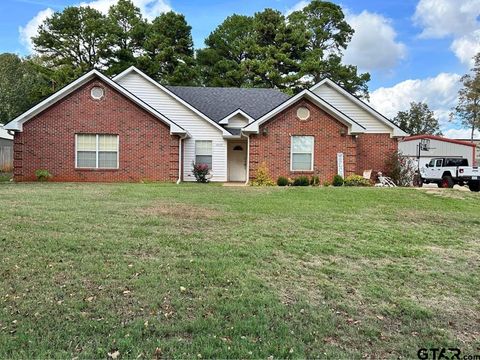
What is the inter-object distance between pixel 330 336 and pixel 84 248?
12.5 ft

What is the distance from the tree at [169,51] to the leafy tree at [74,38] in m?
4.68

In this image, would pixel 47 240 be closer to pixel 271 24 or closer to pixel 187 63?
pixel 187 63

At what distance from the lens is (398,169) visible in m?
19.5

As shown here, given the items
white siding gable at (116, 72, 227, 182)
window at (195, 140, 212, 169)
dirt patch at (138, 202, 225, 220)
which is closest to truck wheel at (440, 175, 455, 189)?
white siding gable at (116, 72, 227, 182)

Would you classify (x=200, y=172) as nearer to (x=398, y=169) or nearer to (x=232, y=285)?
(x=398, y=169)

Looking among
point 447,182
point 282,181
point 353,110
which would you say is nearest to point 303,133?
point 282,181

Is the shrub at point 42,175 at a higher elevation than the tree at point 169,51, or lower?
lower

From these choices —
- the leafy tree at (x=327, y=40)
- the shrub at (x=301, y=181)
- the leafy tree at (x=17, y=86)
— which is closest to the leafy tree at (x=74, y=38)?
the leafy tree at (x=17, y=86)

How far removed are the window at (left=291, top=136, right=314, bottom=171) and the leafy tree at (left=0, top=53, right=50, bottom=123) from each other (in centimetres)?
2769

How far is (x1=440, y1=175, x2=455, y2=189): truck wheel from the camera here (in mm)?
20828

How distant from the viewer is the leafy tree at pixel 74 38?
3828 cm

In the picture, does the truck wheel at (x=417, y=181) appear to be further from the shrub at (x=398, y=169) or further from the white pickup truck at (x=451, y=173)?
the white pickup truck at (x=451, y=173)

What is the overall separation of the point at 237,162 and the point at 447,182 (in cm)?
1139

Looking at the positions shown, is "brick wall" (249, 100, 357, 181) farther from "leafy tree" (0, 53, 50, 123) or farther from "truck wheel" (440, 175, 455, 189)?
"leafy tree" (0, 53, 50, 123)
